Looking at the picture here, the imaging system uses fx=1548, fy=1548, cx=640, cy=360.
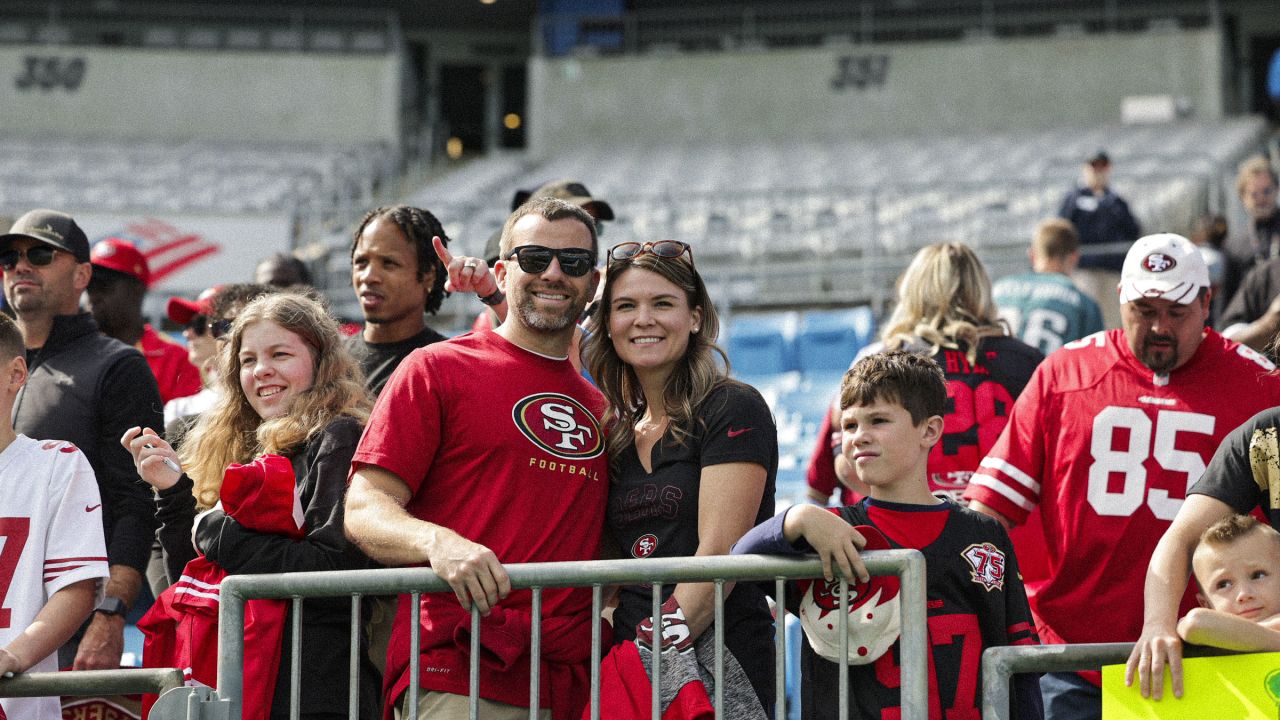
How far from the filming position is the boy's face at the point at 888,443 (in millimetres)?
3307

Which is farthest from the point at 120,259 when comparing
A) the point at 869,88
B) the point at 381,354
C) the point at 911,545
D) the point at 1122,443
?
the point at 869,88

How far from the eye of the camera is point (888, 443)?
130 inches

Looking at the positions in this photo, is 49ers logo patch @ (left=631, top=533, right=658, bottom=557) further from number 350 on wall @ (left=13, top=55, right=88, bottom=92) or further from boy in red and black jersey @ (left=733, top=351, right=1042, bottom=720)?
number 350 on wall @ (left=13, top=55, right=88, bottom=92)

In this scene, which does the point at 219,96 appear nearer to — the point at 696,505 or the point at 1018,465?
the point at 1018,465

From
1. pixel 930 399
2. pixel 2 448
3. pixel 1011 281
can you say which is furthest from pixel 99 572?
pixel 1011 281

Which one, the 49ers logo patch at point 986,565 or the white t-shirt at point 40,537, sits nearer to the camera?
the 49ers logo patch at point 986,565

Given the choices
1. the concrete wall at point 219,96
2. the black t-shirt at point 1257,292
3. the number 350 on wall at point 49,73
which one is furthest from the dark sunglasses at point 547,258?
the number 350 on wall at point 49,73

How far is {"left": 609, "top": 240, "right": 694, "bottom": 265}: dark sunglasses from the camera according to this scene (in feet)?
11.4

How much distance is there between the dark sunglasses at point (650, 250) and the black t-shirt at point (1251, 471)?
124 cm

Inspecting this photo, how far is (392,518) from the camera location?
3.17 meters

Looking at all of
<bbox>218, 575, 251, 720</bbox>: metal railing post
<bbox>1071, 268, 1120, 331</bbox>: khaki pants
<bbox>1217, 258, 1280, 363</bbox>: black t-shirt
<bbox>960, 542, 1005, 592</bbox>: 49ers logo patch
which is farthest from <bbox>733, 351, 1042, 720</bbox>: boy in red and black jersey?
<bbox>1071, 268, 1120, 331</bbox>: khaki pants

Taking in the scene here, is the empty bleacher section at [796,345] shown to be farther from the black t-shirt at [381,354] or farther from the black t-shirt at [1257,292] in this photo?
the black t-shirt at [381,354]

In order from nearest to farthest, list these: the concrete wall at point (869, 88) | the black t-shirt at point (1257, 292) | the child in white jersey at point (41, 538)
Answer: the child in white jersey at point (41, 538), the black t-shirt at point (1257, 292), the concrete wall at point (869, 88)

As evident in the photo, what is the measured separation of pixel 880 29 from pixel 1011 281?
1878cm
